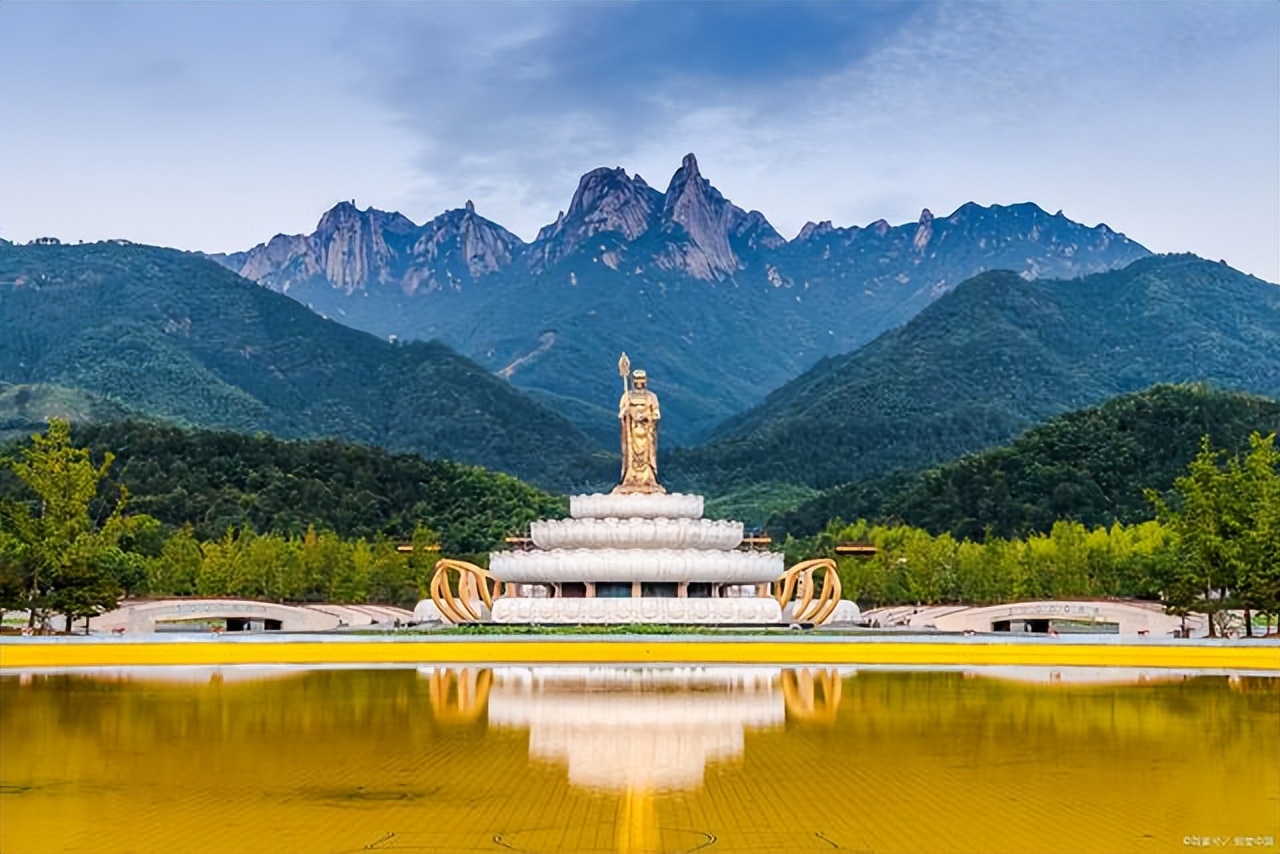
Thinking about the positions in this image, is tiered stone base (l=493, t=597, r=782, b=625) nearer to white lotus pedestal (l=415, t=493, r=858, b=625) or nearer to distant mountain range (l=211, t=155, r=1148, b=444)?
white lotus pedestal (l=415, t=493, r=858, b=625)

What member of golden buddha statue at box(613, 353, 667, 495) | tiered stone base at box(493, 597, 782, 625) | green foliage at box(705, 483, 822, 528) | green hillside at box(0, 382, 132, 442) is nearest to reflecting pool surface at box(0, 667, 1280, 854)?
tiered stone base at box(493, 597, 782, 625)

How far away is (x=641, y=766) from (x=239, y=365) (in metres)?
101

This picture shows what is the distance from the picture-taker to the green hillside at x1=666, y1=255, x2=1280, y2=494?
93250mm

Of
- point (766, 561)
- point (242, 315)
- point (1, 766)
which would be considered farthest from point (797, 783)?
point (242, 315)

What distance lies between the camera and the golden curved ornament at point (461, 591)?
31234 millimetres

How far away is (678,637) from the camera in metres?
24.3

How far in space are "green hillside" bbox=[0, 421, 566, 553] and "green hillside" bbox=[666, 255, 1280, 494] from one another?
3008cm

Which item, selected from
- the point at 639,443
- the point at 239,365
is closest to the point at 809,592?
the point at 639,443

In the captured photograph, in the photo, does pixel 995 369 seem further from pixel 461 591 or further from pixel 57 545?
pixel 57 545

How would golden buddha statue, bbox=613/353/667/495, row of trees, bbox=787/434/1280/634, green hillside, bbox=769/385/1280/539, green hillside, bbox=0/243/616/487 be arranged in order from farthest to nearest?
green hillside, bbox=0/243/616/487 → green hillside, bbox=769/385/1280/539 → golden buddha statue, bbox=613/353/667/495 → row of trees, bbox=787/434/1280/634

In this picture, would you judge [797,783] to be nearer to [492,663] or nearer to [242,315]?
[492,663]

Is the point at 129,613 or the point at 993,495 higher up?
the point at 993,495

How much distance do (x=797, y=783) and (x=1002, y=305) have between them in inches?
4080

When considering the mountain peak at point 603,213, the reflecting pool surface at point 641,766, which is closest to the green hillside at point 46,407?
the reflecting pool surface at point 641,766
